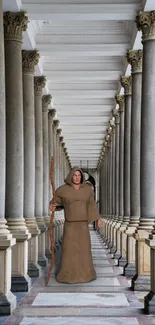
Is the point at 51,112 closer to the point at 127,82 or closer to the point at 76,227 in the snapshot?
the point at 127,82

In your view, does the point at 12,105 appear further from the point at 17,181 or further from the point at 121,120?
the point at 121,120

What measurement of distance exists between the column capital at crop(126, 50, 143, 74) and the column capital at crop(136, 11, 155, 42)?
12.6ft

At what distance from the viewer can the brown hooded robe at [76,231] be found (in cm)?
1534

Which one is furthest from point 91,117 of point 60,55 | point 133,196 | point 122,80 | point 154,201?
point 154,201

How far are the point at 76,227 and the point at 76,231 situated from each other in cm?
9

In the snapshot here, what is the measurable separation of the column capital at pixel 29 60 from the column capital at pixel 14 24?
3477mm

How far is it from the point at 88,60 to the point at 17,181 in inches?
425

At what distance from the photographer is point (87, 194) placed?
15.4m

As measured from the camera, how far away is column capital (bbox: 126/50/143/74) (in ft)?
70.2

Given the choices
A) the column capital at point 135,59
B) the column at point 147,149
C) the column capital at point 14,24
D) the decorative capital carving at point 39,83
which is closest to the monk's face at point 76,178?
the column at point 147,149

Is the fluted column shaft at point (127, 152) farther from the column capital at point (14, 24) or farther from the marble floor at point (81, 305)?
the column capital at point (14, 24)

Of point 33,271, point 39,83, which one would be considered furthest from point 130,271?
point 39,83

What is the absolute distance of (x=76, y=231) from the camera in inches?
609

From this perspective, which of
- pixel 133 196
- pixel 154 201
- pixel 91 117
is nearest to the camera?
pixel 154 201
